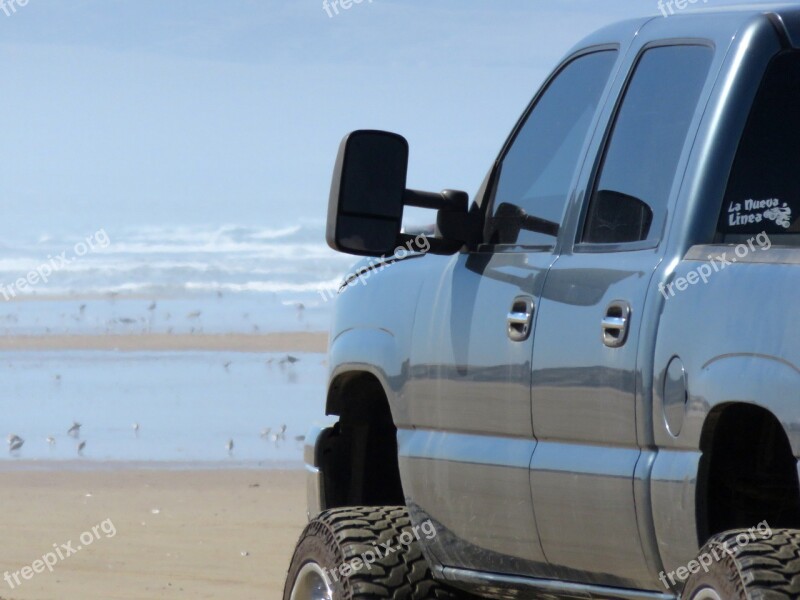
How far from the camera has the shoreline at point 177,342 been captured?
95.5ft

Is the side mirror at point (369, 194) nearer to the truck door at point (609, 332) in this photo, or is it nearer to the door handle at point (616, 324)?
the truck door at point (609, 332)

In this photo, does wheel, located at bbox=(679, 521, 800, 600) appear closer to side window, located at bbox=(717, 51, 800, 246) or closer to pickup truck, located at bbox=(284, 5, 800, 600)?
pickup truck, located at bbox=(284, 5, 800, 600)

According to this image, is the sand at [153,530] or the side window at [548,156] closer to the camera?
the side window at [548,156]

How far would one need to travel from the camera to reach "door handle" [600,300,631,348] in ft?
13.5

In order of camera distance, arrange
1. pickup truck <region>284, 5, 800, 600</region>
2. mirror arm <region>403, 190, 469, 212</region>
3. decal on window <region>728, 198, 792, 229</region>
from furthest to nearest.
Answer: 1. mirror arm <region>403, 190, 469, 212</region>
2. decal on window <region>728, 198, 792, 229</region>
3. pickup truck <region>284, 5, 800, 600</region>

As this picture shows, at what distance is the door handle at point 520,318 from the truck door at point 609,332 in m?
0.06

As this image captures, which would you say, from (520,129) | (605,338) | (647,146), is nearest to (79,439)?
(520,129)

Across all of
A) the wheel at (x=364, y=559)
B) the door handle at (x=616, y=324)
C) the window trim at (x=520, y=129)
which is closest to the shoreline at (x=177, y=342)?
the wheel at (x=364, y=559)

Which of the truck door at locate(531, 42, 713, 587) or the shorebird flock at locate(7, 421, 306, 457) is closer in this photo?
the truck door at locate(531, 42, 713, 587)

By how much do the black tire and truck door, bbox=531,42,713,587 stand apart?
0.45m

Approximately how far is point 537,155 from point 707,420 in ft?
4.48

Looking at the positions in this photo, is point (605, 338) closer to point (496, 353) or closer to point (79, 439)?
Result: point (496, 353)

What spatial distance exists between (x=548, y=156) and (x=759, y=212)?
92 centimetres

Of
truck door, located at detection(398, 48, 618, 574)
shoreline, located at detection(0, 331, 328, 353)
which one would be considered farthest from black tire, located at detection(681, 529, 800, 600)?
shoreline, located at detection(0, 331, 328, 353)
